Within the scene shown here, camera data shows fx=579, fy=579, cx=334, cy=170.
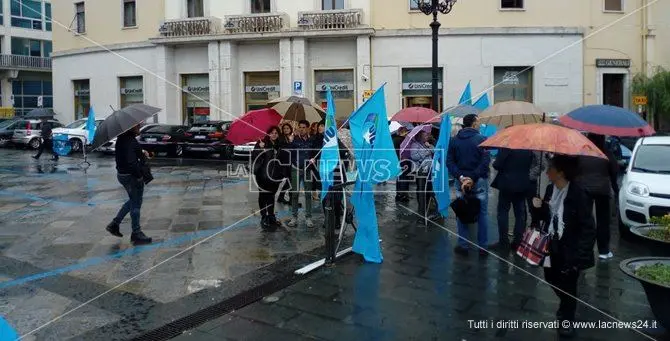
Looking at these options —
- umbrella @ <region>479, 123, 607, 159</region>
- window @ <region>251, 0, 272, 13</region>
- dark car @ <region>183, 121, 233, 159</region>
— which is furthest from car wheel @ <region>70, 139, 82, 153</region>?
umbrella @ <region>479, 123, 607, 159</region>

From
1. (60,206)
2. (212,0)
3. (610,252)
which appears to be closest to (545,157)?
(610,252)

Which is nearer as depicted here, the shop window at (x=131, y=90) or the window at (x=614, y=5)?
the window at (x=614, y=5)

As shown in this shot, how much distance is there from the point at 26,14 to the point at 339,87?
34.5 m

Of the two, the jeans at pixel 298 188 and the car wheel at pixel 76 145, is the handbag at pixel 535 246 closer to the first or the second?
the jeans at pixel 298 188

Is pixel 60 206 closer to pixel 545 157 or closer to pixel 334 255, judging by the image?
pixel 334 255

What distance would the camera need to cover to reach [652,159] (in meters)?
9.23

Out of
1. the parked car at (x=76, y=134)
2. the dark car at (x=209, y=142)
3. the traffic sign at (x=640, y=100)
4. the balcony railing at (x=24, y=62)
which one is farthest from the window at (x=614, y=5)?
the balcony railing at (x=24, y=62)

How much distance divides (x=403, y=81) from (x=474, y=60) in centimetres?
326

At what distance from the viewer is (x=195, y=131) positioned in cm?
2230

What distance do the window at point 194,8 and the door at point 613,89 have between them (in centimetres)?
1974

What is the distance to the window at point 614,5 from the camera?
2586 centimetres

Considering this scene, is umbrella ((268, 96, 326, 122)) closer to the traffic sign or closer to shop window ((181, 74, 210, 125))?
the traffic sign

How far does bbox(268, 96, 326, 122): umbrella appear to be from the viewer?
1009 centimetres

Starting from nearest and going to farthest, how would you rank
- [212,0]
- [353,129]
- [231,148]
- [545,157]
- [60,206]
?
1. [353,129]
2. [545,157]
3. [60,206]
4. [231,148]
5. [212,0]
